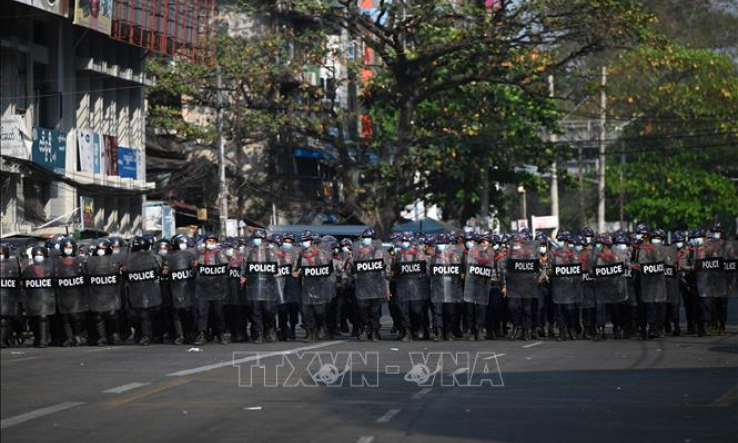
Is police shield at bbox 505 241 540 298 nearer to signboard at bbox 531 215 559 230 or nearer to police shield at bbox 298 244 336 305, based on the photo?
police shield at bbox 298 244 336 305

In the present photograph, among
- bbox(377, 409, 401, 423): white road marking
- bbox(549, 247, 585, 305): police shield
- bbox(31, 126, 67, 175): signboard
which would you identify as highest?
bbox(31, 126, 67, 175): signboard

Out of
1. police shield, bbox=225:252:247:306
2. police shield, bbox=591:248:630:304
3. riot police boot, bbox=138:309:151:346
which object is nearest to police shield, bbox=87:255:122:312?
riot police boot, bbox=138:309:151:346

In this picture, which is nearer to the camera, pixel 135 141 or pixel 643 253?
pixel 643 253

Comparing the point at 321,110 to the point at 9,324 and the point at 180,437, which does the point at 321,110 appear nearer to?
the point at 9,324

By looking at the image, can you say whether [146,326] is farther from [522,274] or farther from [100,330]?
[522,274]

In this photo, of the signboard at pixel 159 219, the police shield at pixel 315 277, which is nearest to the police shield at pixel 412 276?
the police shield at pixel 315 277

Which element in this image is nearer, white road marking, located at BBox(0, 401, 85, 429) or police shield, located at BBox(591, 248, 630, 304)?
white road marking, located at BBox(0, 401, 85, 429)

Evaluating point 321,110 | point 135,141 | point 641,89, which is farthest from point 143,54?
point 641,89

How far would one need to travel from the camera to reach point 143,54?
49.1 metres

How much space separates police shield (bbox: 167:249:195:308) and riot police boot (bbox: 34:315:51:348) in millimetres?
2204

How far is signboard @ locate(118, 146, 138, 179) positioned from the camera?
47.7m

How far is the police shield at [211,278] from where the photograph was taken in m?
24.1

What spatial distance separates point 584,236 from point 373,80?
21319 millimetres

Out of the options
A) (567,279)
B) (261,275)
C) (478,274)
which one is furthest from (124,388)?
(567,279)
